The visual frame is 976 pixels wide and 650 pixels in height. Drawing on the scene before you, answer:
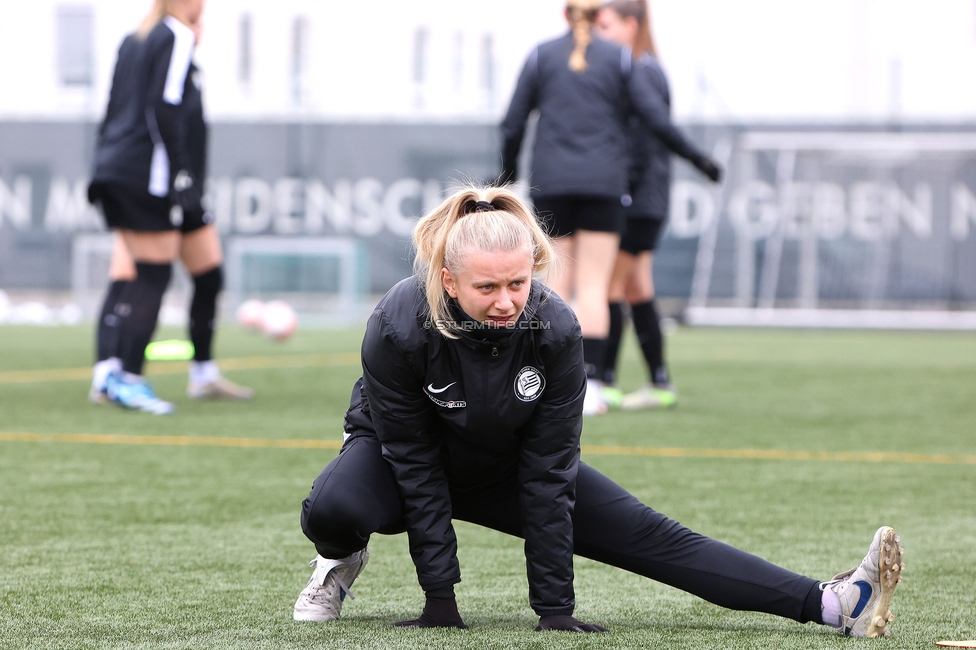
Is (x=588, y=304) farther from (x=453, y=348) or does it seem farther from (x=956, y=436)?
(x=453, y=348)

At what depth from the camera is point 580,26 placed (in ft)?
17.8

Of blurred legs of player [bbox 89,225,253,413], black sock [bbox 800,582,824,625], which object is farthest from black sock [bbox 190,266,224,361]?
black sock [bbox 800,582,824,625]

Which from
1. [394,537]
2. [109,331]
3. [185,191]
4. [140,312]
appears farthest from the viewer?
[109,331]

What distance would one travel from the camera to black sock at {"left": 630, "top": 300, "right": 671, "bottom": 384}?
6.05 meters

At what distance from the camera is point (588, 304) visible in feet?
17.5

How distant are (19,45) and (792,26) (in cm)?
1070

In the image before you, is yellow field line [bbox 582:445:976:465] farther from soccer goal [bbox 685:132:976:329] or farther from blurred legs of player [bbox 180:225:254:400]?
soccer goal [bbox 685:132:976:329]

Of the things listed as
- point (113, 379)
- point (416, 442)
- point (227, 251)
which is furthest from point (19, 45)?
point (416, 442)

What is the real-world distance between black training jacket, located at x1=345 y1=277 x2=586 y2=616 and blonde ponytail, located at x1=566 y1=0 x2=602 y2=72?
10.6 ft

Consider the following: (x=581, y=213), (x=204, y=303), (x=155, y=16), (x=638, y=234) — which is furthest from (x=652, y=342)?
(x=155, y=16)

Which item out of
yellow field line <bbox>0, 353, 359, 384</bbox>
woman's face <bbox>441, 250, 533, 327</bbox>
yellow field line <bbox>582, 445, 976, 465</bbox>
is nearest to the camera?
woman's face <bbox>441, 250, 533, 327</bbox>

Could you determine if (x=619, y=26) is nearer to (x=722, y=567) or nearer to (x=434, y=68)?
(x=722, y=567)

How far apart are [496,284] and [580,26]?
347 centimetres

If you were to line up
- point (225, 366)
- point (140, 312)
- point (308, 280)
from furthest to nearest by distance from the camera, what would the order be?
point (308, 280) < point (225, 366) < point (140, 312)
